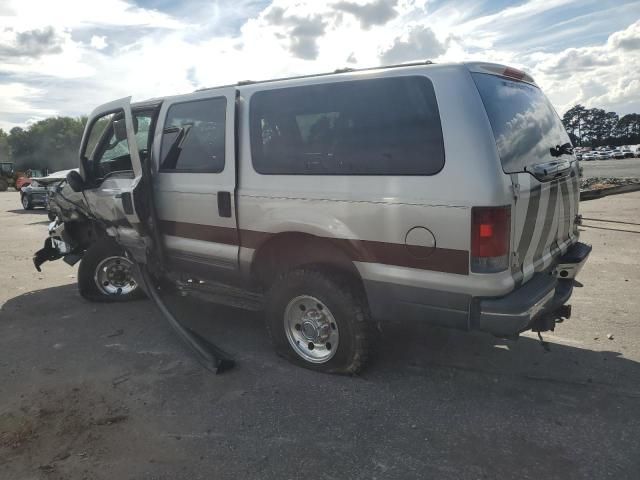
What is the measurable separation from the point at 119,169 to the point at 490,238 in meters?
3.93

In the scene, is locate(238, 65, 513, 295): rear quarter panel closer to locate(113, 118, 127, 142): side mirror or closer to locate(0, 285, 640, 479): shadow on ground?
locate(0, 285, 640, 479): shadow on ground

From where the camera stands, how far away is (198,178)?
4.22 metres

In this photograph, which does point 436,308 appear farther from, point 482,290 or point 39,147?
point 39,147

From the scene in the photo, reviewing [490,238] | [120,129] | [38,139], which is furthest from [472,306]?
[38,139]

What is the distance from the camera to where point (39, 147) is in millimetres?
63719

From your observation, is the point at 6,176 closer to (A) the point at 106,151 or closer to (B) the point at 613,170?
(A) the point at 106,151

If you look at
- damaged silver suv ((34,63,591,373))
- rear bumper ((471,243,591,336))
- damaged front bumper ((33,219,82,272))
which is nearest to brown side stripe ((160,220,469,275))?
damaged silver suv ((34,63,591,373))

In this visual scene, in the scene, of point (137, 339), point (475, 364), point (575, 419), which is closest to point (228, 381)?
point (137, 339)

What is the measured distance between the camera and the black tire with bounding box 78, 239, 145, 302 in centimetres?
565

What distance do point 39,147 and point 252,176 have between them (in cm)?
7061

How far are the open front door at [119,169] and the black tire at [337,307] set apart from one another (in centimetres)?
167

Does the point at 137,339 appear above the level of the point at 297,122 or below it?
below

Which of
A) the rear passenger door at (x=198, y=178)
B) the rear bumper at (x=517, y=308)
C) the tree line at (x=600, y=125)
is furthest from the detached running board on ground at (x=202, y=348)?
the tree line at (x=600, y=125)

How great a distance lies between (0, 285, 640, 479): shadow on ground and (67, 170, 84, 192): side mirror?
1.59 metres
